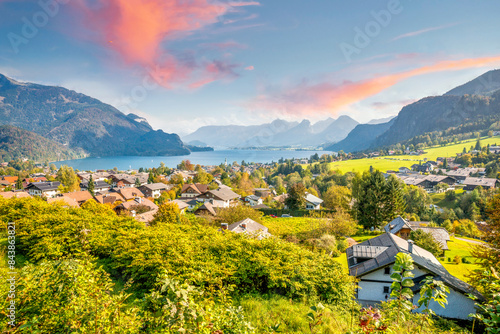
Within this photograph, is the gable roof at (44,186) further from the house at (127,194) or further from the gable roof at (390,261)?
the gable roof at (390,261)

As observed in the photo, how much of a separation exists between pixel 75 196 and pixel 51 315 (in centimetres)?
5937

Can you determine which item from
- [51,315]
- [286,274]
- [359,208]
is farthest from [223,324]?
[359,208]

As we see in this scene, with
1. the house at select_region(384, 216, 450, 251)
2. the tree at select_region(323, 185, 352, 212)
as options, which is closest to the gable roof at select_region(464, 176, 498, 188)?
the tree at select_region(323, 185, 352, 212)

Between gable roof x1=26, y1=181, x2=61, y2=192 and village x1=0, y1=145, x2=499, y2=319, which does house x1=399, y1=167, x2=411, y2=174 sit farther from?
gable roof x1=26, y1=181, x2=61, y2=192

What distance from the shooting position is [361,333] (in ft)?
9.18

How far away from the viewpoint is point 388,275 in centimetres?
1598

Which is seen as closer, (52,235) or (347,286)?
(347,286)

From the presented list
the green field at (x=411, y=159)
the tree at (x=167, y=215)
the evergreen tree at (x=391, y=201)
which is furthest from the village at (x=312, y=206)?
the green field at (x=411, y=159)

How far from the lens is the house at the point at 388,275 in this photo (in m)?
13.9

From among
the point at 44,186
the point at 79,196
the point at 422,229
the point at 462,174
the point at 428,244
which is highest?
the point at 44,186

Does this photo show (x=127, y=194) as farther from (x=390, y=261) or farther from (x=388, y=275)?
(x=390, y=261)

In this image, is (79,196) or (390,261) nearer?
(390,261)

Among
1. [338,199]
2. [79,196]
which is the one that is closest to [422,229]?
[338,199]

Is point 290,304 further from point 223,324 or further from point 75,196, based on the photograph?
point 75,196
